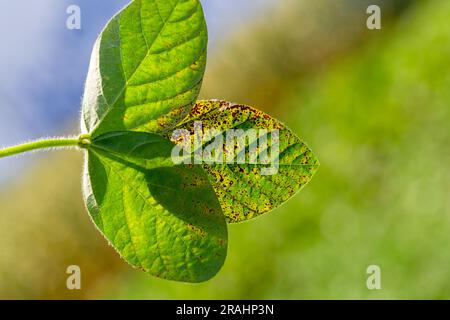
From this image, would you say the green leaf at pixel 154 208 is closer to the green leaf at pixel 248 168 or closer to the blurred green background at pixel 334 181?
the green leaf at pixel 248 168

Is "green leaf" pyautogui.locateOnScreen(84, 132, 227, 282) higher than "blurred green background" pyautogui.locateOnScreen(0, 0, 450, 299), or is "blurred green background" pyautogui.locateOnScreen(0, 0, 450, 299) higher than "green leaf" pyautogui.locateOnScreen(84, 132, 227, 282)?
"blurred green background" pyautogui.locateOnScreen(0, 0, 450, 299)

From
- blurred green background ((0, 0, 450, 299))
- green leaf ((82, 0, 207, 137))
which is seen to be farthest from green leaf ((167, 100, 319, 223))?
blurred green background ((0, 0, 450, 299))

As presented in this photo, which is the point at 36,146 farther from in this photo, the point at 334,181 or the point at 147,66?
the point at 334,181

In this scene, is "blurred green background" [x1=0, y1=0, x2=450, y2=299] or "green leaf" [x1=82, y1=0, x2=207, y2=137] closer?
"green leaf" [x1=82, y1=0, x2=207, y2=137]

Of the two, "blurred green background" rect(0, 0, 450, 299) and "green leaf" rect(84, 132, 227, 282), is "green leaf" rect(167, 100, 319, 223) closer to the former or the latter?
"green leaf" rect(84, 132, 227, 282)

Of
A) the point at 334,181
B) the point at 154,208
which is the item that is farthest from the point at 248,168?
the point at 334,181
